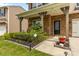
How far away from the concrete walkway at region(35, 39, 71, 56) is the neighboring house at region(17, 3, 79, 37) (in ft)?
0.73

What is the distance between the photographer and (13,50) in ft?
20.2

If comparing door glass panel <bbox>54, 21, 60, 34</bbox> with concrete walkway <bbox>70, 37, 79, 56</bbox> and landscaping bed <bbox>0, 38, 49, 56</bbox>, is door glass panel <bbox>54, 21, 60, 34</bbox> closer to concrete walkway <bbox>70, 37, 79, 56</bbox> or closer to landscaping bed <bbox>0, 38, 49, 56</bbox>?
concrete walkway <bbox>70, 37, 79, 56</bbox>

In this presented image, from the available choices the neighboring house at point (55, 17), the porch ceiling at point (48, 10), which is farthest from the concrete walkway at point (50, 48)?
the porch ceiling at point (48, 10)

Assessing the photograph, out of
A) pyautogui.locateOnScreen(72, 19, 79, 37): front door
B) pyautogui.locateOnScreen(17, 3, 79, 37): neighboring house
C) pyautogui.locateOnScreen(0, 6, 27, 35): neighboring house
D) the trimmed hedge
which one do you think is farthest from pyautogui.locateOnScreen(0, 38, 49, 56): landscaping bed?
pyautogui.locateOnScreen(72, 19, 79, 37): front door

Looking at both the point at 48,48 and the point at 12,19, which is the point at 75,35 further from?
the point at 12,19

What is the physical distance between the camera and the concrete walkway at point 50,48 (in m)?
6.05

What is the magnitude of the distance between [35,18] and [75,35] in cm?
90

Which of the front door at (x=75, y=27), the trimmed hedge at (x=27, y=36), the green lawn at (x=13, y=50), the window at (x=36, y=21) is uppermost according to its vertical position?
the window at (x=36, y=21)

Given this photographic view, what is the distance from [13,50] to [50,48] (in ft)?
2.32

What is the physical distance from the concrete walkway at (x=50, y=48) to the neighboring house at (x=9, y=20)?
19.0 inches

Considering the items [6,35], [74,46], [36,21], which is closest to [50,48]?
[74,46]

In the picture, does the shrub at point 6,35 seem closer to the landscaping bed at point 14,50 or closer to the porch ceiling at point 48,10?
the landscaping bed at point 14,50

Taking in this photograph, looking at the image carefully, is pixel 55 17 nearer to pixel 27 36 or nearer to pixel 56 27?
pixel 56 27

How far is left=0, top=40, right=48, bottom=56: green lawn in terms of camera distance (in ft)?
20.0
